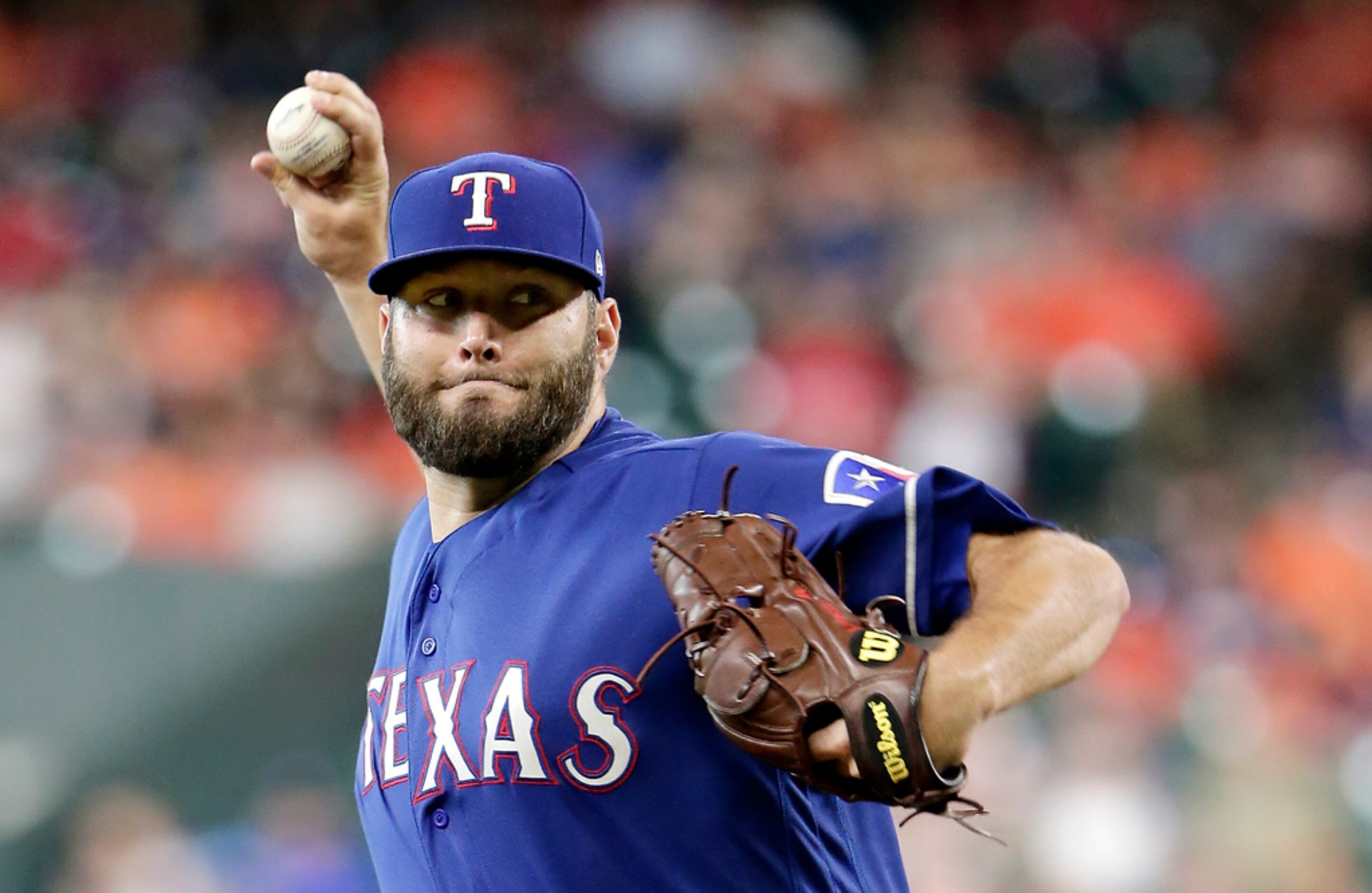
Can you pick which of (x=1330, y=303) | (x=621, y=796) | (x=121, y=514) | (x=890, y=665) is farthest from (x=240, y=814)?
(x=1330, y=303)

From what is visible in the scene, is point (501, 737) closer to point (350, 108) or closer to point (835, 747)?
point (835, 747)

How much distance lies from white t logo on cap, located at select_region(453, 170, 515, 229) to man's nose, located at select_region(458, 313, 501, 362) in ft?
0.42

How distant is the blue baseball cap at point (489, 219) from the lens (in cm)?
212

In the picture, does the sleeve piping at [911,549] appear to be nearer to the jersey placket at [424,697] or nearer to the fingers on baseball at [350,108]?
the jersey placket at [424,697]

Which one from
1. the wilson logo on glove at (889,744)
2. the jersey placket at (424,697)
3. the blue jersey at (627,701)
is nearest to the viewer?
the wilson logo on glove at (889,744)

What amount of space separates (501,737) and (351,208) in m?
1.21

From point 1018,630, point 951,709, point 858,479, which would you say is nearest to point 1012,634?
point 1018,630

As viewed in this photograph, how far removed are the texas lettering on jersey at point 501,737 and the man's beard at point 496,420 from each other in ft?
0.94

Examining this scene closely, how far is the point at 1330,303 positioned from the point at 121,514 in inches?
192

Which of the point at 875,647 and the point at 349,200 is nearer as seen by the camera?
the point at 875,647

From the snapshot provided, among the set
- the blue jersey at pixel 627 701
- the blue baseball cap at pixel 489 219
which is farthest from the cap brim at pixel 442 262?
the blue jersey at pixel 627 701

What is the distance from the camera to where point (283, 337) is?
6.73 meters

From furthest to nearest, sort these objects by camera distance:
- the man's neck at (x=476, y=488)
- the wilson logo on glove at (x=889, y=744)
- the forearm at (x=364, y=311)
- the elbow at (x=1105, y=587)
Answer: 1. the forearm at (x=364, y=311)
2. the man's neck at (x=476, y=488)
3. the elbow at (x=1105, y=587)
4. the wilson logo on glove at (x=889, y=744)

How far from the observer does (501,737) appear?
6.48ft
